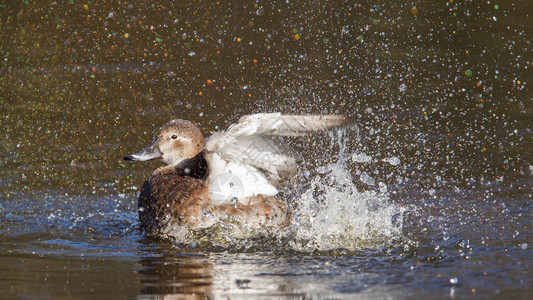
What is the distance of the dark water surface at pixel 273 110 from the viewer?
3.99 metres

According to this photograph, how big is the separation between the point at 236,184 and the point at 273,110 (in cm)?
266

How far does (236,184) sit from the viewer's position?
509cm

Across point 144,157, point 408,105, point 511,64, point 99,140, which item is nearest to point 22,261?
point 144,157

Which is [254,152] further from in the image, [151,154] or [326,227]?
[151,154]

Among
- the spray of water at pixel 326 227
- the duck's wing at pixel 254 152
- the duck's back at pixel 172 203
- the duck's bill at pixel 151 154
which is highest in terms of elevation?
the duck's bill at pixel 151 154

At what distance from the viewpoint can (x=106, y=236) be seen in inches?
199

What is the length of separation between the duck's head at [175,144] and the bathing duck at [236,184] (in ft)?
1.40

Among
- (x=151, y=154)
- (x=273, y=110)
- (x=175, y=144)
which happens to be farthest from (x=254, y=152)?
(x=273, y=110)

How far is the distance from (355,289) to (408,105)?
470 centimetres

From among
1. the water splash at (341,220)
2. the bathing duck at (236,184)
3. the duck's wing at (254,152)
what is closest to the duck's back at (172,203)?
the bathing duck at (236,184)

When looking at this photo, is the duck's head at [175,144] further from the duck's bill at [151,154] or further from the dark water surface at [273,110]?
the dark water surface at [273,110]

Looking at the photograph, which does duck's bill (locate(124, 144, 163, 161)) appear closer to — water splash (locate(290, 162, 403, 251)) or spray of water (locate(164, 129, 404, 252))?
spray of water (locate(164, 129, 404, 252))

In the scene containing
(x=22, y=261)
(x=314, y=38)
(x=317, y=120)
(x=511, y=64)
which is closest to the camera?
(x=22, y=261)

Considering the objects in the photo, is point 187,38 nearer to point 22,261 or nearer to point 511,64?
point 511,64
